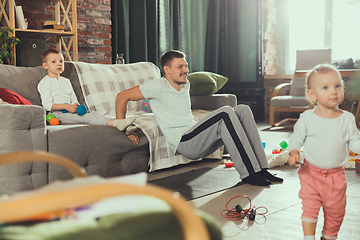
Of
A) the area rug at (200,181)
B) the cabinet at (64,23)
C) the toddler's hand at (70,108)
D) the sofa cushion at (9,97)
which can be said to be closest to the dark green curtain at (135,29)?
the cabinet at (64,23)

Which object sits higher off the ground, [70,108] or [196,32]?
[196,32]

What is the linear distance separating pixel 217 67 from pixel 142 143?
3.94 metres

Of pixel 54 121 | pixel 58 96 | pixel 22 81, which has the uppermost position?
pixel 22 81

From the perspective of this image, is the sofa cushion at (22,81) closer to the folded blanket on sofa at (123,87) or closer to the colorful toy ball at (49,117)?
the colorful toy ball at (49,117)

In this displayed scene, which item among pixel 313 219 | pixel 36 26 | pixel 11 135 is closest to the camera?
pixel 313 219

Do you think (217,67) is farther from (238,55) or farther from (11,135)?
(11,135)

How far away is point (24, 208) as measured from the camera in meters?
0.46

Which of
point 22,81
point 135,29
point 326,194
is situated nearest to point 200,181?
point 326,194

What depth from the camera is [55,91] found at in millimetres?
2584

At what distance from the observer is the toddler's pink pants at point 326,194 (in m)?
1.25

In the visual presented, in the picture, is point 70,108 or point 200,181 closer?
point 200,181

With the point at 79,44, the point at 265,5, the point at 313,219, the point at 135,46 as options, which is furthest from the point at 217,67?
the point at 313,219

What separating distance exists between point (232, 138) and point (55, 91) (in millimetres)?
1253

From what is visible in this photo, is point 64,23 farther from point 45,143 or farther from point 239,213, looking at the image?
point 239,213
